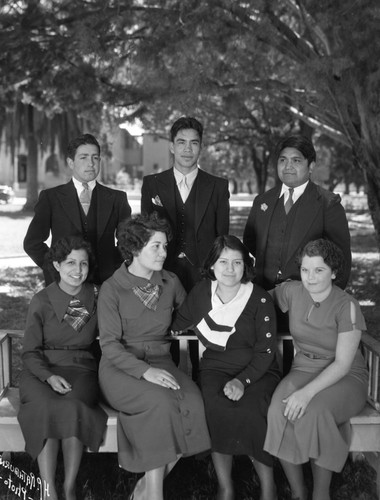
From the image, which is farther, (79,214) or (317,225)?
(79,214)

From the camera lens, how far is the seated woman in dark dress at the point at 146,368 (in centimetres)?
311

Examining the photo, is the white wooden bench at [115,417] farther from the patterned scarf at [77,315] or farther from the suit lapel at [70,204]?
the suit lapel at [70,204]

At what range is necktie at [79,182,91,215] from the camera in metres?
3.99

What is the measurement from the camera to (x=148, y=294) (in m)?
3.52

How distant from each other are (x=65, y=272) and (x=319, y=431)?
Result: 1640mm

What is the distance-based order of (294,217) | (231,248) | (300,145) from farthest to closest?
(294,217)
(300,145)
(231,248)

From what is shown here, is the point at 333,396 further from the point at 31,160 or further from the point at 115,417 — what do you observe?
the point at 31,160

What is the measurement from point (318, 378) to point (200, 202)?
1391 millimetres

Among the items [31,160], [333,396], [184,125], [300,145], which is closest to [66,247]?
[184,125]

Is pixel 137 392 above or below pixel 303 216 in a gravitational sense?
below

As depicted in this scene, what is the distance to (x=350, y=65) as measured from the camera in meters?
6.20

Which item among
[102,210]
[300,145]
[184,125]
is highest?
[184,125]

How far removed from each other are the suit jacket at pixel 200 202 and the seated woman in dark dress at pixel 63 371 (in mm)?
646

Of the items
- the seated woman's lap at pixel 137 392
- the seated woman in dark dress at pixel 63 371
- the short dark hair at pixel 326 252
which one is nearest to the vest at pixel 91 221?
the seated woman in dark dress at pixel 63 371
